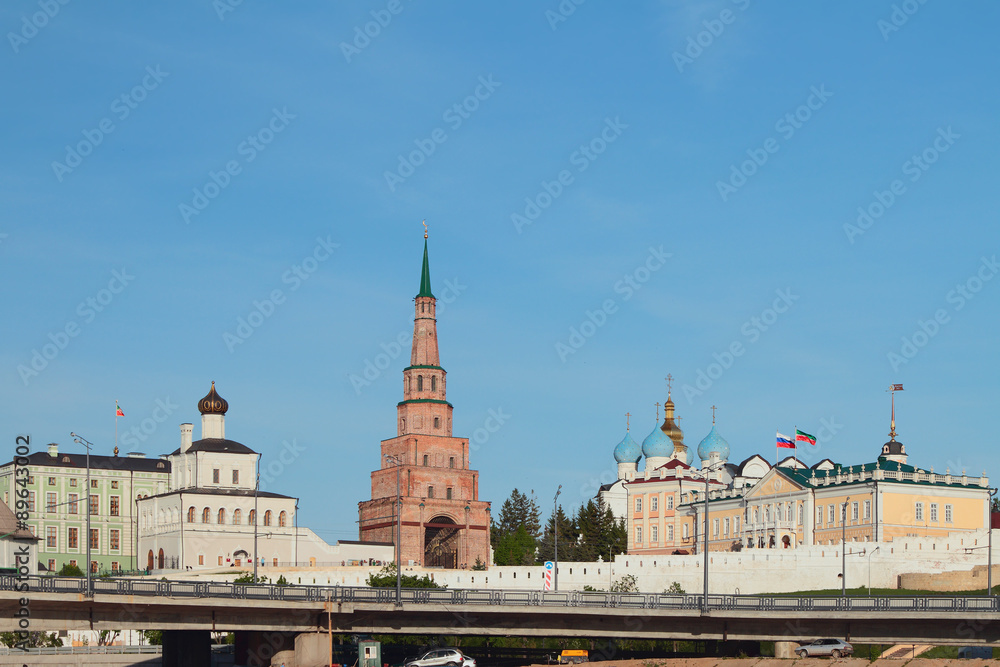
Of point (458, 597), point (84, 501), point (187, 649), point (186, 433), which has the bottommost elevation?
point (187, 649)

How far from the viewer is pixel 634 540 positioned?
13450 cm

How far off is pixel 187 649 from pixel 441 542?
61973mm

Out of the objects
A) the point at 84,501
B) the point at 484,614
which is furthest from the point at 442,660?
the point at 84,501

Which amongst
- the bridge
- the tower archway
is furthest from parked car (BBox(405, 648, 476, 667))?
the tower archway

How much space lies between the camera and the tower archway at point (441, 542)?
406ft

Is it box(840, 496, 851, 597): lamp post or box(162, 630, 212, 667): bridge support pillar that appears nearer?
box(162, 630, 212, 667): bridge support pillar

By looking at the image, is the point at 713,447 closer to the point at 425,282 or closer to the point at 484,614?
the point at 425,282

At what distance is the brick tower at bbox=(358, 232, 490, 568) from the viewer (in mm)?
123062

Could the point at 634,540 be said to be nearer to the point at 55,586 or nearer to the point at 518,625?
the point at 518,625

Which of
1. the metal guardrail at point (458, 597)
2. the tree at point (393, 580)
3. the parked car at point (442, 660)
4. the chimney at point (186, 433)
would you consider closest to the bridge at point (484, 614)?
the metal guardrail at point (458, 597)

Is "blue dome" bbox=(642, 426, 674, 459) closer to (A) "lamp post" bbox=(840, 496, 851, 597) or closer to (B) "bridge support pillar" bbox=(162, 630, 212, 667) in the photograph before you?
(A) "lamp post" bbox=(840, 496, 851, 597)

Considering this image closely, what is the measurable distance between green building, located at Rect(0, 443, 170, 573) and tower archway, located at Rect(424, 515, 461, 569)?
22.1m

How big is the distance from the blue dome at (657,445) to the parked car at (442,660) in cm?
8290

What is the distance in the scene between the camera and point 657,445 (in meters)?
142
